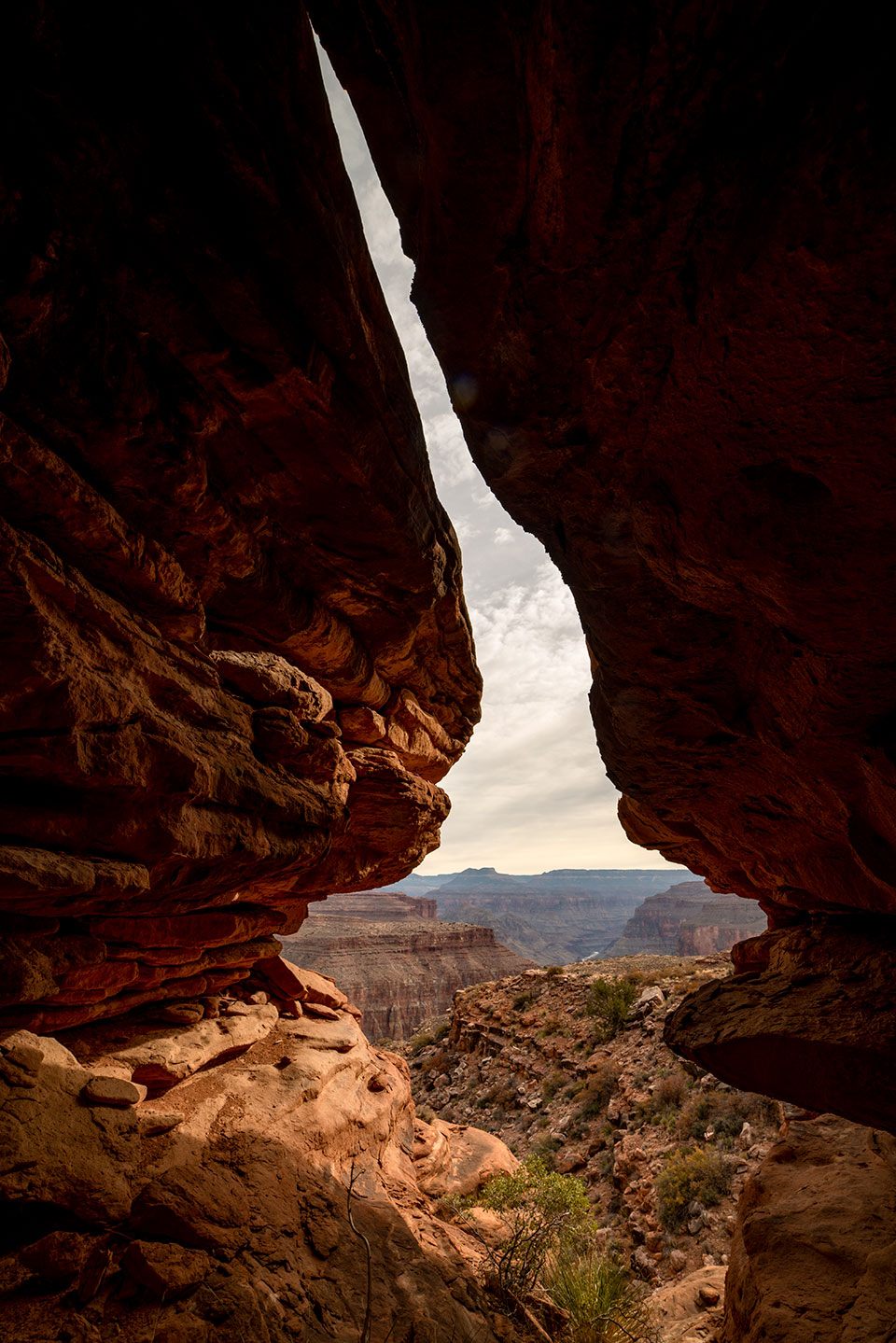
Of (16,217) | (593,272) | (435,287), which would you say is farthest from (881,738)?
(16,217)

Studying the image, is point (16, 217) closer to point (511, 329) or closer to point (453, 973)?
point (511, 329)

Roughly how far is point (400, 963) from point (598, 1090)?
5210 centimetres

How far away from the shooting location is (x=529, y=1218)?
29.3 ft

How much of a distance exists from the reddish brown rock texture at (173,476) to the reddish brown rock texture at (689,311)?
107 cm

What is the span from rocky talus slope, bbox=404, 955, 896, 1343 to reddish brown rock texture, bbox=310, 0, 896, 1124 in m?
2.45

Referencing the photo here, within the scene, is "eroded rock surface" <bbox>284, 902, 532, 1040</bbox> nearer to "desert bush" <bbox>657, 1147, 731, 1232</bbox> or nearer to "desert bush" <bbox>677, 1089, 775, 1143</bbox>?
"desert bush" <bbox>677, 1089, 775, 1143</bbox>

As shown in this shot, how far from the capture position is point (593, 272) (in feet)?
11.8

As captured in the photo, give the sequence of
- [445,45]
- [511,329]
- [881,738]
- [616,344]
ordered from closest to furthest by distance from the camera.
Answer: [445,45] → [616,344] → [511,329] → [881,738]

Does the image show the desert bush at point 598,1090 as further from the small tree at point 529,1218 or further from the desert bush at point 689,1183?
the small tree at point 529,1218

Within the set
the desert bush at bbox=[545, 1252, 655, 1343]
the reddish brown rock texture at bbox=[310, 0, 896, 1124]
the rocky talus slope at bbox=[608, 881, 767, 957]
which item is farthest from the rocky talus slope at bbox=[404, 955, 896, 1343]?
the rocky talus slope at bbox=[608, 881, 767, 957]

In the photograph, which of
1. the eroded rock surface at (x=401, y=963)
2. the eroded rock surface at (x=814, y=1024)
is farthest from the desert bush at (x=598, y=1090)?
the eroded rock surface at (x=401, y=963)

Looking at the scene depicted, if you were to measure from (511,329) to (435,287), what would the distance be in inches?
31.6

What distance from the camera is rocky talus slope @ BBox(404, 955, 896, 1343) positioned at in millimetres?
5566

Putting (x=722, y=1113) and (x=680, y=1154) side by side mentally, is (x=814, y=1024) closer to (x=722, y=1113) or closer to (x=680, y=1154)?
(x=680, y=1154)
